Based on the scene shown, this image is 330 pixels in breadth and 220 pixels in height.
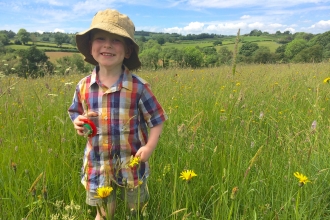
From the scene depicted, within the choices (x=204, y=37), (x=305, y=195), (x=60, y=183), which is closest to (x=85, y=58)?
(x=60, y=183)

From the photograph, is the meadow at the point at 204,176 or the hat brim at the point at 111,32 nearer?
the meadow at the point at 204,176

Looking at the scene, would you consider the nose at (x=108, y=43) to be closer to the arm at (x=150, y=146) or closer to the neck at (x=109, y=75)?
the neck at (x=109, y=75)

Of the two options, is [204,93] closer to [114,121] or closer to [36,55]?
[114,121]

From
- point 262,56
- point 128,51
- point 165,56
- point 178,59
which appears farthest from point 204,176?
point 262,56

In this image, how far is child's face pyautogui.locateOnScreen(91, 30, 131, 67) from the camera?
4.78 ft

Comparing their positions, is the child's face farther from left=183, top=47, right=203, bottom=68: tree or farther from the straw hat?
left=183, top=47, right=203, bottom=68: tree

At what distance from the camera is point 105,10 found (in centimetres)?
153

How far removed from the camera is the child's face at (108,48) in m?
1.46

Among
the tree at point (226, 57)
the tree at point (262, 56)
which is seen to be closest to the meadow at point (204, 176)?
the tree at point (226, 57)

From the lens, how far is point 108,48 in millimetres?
1455

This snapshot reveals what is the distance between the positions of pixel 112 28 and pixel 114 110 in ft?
1.45

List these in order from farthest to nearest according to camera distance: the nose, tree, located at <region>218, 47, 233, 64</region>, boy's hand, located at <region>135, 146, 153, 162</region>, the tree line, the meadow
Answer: the tree line, tree, located at <region>218, 47, 233, 64</region>, the nose, boy's hand, located at <region>135, 146, 153, 162</region>, the meadow

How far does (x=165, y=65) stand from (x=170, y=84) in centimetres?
352

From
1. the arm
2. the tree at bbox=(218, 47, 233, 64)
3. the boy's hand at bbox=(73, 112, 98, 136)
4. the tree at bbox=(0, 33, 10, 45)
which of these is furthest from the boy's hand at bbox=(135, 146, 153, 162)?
the tree at bbox=(0, 33, 10, 45)
